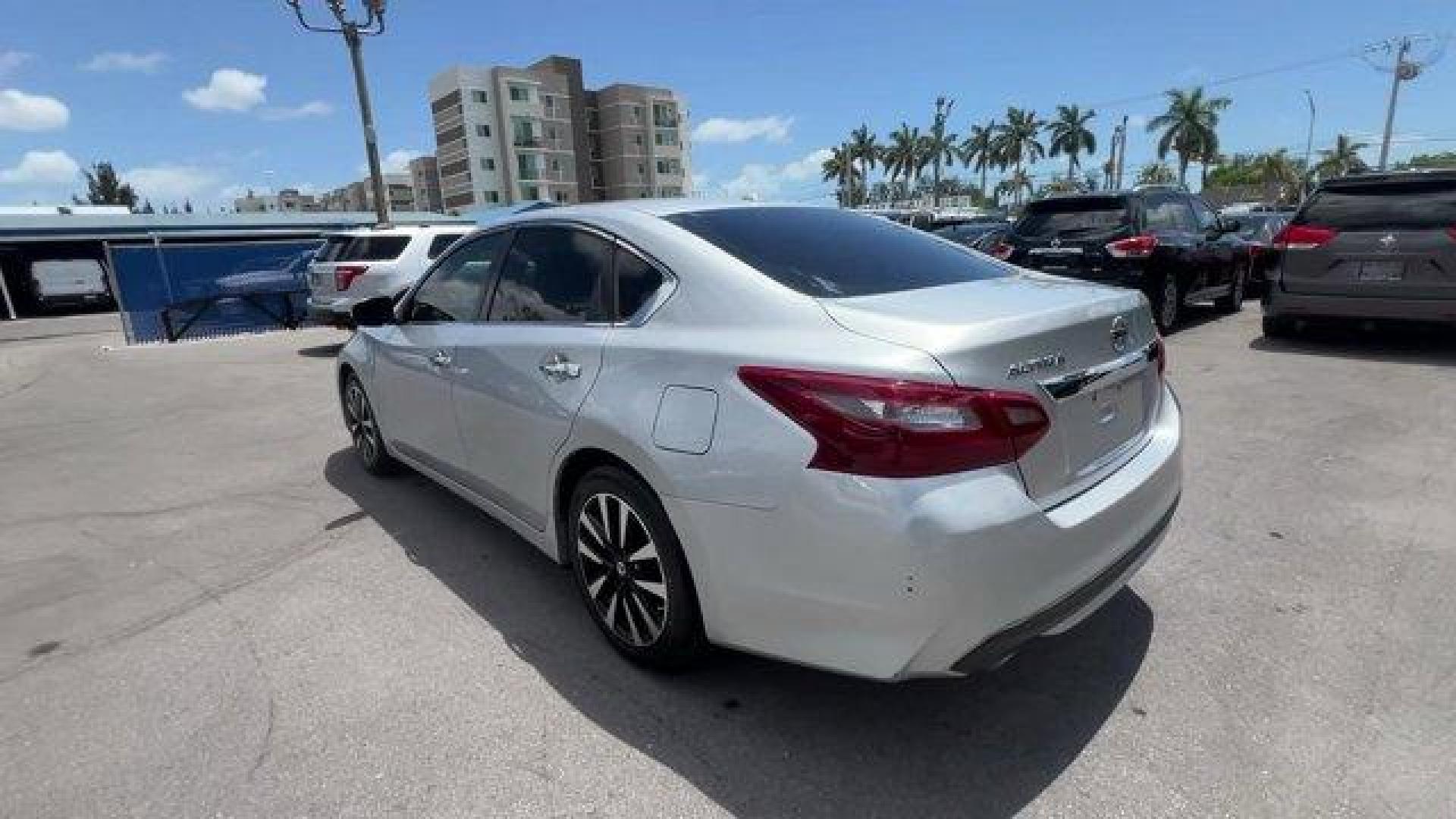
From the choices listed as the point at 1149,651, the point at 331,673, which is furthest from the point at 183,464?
the point at 1149,651

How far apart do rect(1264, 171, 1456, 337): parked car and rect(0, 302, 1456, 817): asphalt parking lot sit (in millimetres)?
3101

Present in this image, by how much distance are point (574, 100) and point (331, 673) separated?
85.5 metres

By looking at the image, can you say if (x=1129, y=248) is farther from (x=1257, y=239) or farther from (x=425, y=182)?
(x=425, y=182)

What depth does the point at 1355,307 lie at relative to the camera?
7473 mm

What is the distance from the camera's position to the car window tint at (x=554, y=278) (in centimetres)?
299

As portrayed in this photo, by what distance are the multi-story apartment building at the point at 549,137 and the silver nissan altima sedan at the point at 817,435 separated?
73.1 m

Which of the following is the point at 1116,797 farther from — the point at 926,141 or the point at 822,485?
the point at 926,141

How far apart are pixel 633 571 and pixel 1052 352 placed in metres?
1.51

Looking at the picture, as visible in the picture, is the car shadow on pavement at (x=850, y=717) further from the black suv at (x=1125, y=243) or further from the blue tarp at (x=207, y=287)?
the blue tarp at (x=207, y=287)

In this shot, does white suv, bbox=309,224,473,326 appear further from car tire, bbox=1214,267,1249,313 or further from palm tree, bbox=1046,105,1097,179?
palm tree, bbox=1046,105,1097,179

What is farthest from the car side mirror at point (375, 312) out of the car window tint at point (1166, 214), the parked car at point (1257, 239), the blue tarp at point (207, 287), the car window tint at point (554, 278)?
the blue tarp at point (207, 287)

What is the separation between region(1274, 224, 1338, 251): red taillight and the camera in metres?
7.59

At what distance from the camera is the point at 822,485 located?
2.03 metres

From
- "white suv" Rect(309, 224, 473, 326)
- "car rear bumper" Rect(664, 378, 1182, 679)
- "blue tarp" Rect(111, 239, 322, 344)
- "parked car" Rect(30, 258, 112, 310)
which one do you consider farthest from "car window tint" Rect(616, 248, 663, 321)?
"parked car" Rect(30, 258, 112, 310)
